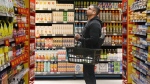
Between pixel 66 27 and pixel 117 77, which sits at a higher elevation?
pixel 66 27

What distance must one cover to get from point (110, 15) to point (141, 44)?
3.11m

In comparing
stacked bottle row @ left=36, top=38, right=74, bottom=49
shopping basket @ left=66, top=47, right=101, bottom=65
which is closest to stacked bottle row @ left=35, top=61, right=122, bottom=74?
stacked bottle row @ left=36, top=38, right=74, bottom=49

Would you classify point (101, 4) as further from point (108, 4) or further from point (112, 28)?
point (112, 28)

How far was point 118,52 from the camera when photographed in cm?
771

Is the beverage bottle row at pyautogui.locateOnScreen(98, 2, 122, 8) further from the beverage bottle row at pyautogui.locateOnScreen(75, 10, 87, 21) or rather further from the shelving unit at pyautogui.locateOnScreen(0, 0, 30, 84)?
the shelving unit at pyautogui.locateOnScreen(0, 0, 30, 84)

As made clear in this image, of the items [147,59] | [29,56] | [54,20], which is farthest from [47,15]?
[147,59]

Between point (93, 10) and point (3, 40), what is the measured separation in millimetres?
2456

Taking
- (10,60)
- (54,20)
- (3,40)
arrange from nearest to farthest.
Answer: (3,40) → (10,60) → (54,20)

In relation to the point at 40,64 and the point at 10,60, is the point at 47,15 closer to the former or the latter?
the point at 40,64

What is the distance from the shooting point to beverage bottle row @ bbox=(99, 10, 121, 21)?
7.70m

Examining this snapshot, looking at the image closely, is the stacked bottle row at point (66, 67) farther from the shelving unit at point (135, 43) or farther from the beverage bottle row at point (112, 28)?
the shelving unit at point (135, 43)

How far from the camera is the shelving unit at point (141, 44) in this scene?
4.41 meters

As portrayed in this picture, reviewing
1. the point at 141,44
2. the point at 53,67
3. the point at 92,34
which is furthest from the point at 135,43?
the point at 53,67

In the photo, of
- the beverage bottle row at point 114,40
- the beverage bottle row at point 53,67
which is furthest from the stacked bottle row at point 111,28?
the beverage bottle row at point 53,67
